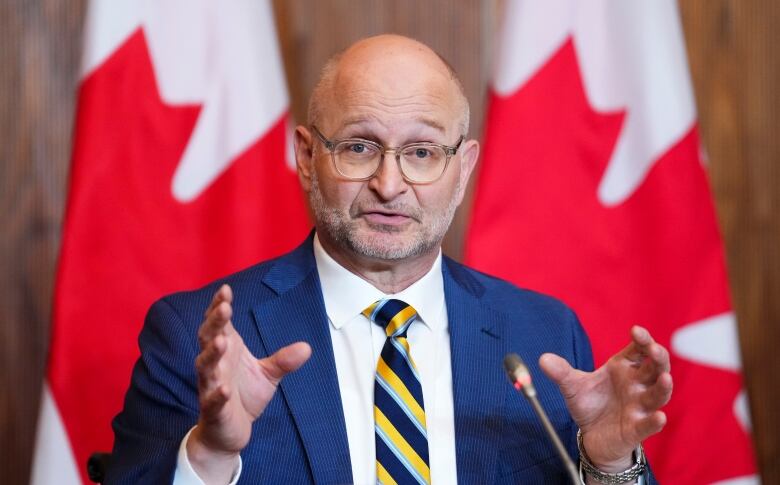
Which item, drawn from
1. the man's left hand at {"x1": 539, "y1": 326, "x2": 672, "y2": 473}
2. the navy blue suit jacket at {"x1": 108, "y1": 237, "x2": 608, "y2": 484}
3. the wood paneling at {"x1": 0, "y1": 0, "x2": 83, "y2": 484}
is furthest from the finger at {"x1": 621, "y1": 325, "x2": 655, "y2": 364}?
the wood paneling at {"x1": 0, "y1": 0, "x2": 83, "y2": 484}

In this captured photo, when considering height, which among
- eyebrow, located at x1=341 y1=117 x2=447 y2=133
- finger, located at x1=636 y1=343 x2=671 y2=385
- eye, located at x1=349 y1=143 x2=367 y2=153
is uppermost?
eyebrow, located at x1=341 y1=117 x2=447 y2=133

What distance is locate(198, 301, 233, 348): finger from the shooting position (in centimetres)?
148

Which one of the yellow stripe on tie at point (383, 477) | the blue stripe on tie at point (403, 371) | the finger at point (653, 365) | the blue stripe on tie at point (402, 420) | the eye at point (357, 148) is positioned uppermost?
the eye at point (357, 148)

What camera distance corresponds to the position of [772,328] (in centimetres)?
303

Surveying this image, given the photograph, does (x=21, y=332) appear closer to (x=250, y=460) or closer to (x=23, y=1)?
(x=23, y=1)

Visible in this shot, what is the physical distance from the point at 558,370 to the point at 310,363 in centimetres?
51

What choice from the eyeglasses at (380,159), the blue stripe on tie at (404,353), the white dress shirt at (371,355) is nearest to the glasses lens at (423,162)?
the eyeglasses at (380,159)

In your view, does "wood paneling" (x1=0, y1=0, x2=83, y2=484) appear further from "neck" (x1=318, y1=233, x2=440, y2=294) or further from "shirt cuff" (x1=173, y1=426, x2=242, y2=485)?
"shirt cuff" (x1=173, y1=426, x2=242, y2=485)

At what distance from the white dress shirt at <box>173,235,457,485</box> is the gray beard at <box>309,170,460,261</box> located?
86mm

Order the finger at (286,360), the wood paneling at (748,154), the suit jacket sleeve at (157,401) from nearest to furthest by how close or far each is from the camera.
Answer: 1. the finger at (286,360)
2. the suit jacket sleeve at (157,401)
3. the wood paneling at (748,154)

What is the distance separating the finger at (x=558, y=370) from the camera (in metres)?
1.70

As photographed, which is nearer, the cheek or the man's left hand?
the man's left hand

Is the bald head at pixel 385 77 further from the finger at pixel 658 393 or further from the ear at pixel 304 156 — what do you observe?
the finger at pixel 658 393

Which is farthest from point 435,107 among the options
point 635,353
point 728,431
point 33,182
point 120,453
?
point 33,182
